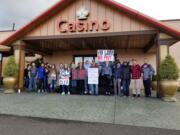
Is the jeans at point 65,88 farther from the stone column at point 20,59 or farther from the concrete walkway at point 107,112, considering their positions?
the concrete walkway at point 107,112

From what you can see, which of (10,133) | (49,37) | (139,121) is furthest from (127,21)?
(10,133)

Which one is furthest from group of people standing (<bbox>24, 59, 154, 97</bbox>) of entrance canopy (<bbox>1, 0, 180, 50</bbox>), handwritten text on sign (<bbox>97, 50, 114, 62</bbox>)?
entrance canopy (<bbox>1, 0, 180, 50</bbox>)

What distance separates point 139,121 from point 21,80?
7815 mm

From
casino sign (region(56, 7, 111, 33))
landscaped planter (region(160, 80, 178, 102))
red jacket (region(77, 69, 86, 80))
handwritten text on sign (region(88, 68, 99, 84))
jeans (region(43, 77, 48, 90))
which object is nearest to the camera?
landscaped planter (region(160, 80, 178, 102))

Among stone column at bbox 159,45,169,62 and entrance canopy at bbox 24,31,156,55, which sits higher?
entrance canopy at bbox 24,31,156,55

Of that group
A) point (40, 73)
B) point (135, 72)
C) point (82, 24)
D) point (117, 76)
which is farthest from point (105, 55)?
point (40, 73)

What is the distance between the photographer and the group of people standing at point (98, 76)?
9.99 metres

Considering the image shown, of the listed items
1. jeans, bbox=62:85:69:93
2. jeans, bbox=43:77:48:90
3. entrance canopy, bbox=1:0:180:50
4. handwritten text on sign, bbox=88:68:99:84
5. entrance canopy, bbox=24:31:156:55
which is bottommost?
jeans, bbox=62:85:69:93

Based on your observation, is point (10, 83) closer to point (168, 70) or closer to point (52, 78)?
point (52, 78)

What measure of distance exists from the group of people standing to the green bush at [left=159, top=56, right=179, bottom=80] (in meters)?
0.68

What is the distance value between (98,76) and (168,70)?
3211 mm

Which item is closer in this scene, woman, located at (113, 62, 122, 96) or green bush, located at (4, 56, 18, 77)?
woman, located at (113, 62, 122, 96)

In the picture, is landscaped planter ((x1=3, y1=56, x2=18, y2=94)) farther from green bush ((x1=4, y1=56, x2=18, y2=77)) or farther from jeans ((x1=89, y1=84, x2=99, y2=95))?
jeans ((x1=89, y1=84, x2=99, y2=95))

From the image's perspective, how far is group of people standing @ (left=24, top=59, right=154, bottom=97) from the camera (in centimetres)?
999
